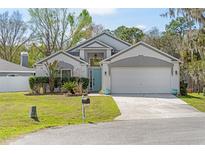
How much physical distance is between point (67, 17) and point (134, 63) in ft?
40.5

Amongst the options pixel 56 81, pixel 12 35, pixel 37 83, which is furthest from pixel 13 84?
pixel 12 35

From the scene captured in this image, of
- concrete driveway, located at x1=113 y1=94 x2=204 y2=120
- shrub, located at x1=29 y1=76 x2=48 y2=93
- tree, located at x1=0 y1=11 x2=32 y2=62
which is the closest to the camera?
concrete driveway, located at x1=113 y1=94 x2=204 y2=120

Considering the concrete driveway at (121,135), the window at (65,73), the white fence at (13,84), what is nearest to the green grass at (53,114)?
the concrete driveway at (121,135)

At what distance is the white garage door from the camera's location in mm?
26312

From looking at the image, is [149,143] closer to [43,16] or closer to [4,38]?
[43,16]

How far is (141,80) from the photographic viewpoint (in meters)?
26.5

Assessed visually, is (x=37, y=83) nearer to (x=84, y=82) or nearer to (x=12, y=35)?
(x=84, y=82)

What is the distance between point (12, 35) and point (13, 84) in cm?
1047

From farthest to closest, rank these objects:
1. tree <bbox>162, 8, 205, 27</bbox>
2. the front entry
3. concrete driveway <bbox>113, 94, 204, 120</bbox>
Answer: the front entry, tree <bbox>162, 8, 205, 27</bbox>, concrete driveway <bbox>113, 94, 204, 120</bbox>

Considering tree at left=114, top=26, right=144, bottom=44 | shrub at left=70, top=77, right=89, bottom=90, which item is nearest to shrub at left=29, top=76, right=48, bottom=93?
shrub at left=70, top=77, right=89, bottom=90

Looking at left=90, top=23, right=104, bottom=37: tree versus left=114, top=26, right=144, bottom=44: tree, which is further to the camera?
left=114, top=26, right=144, bottom=44: tree

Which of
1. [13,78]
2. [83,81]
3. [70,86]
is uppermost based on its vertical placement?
[13,78]

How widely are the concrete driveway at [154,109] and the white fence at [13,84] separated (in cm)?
1430

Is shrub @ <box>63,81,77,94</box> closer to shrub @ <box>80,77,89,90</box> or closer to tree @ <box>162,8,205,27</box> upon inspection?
shrub @ <box>80,77,89,90</box>
